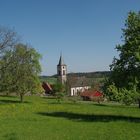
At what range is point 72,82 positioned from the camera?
16750 cm

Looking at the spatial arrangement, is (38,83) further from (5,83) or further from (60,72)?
(60,72)

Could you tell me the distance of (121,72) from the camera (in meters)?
42.4

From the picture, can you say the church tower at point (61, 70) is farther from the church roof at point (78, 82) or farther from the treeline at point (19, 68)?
the treeline at point (19, 68)

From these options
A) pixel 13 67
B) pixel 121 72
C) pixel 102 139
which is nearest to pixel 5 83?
pixel 13 67

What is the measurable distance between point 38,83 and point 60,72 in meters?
95.4

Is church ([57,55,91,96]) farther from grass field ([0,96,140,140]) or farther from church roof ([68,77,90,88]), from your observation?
grass field ([0,96,140,140])

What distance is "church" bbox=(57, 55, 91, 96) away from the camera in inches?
6417

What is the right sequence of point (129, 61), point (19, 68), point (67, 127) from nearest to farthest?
1. point (67, 127)
2. point (129, 61)
3. point (19, 68)

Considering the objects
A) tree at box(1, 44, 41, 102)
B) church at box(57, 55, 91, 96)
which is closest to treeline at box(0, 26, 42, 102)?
tree at box(1, 44, 41, 102)

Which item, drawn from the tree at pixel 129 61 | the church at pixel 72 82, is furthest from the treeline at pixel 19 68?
the church at pixel 72 82

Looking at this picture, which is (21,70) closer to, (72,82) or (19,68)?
(19,68)

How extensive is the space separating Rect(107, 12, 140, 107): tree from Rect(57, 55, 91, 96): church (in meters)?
113

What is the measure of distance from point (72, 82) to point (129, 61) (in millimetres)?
126080

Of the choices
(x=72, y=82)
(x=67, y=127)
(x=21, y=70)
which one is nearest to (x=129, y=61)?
(x=67, y=127)
